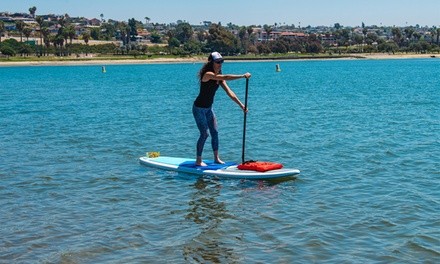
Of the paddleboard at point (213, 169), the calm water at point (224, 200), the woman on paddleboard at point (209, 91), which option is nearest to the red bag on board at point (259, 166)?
the paddleboard at point (213, 169)

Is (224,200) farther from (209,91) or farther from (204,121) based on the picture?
(209,91)

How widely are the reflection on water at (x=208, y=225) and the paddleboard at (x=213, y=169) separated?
1.24 feet

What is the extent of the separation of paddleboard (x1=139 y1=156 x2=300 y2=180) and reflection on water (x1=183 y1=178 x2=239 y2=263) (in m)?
0.38

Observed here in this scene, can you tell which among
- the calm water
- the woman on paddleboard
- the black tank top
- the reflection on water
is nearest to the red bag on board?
the calm water

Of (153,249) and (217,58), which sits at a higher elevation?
(217,58)

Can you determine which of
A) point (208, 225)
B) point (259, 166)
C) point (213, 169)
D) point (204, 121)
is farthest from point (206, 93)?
point (208, 225)

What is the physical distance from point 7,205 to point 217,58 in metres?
5.32

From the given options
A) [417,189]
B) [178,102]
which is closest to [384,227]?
[417,189]

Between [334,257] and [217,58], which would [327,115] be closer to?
[217,58]

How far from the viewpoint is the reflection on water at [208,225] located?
31.2ft

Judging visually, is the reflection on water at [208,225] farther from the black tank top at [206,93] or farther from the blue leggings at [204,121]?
the black tank top at [206,93]

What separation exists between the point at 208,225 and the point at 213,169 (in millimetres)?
3817

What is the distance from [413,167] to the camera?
16141 mm

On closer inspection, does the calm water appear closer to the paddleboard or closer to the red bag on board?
the paddleboard
